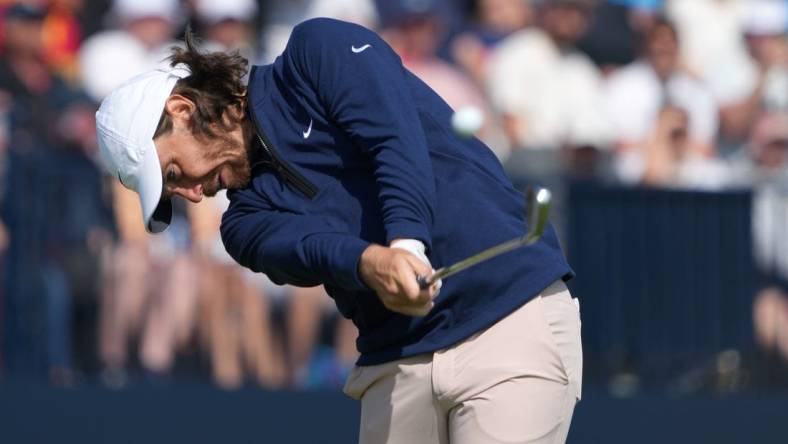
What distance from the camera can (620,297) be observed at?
7.07 metres

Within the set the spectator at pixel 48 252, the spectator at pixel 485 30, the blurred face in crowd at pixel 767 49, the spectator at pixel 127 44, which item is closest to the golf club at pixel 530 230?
the spectator at pixel 48 252

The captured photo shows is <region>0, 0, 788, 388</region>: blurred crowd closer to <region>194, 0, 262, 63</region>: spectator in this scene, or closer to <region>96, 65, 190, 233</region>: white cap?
<region>194, 0, 262, 63</region>: spectator

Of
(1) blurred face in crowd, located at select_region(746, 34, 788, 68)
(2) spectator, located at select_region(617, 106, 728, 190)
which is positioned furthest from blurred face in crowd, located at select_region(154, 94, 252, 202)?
(1) blurred face in crowd, located at select_region(746, 34, 788, 68)

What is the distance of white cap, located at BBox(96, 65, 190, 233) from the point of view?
2994 millimetres

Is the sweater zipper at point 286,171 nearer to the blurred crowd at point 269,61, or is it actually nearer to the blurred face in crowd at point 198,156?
the blurred face in crowd at point 198,156

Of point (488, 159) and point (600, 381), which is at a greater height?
point (488, 159)

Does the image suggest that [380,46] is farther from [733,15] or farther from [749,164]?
[733,15]

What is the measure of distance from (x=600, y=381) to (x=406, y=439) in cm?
404

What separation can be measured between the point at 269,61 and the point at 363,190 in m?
5.43

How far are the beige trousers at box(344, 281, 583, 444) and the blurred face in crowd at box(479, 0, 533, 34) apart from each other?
584 centimetres

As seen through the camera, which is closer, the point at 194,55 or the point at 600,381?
the point at 194,55

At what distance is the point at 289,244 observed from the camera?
298 cm

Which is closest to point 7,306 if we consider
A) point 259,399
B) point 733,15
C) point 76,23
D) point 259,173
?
point 259,399

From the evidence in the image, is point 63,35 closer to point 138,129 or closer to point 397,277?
point 138,129
